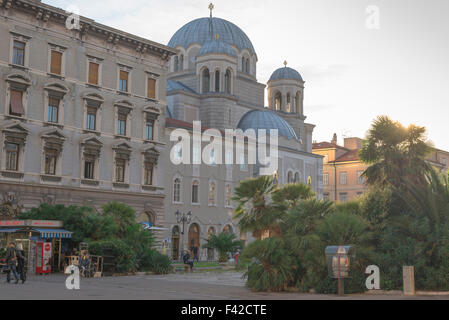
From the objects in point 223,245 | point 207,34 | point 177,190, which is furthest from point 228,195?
point 207,34

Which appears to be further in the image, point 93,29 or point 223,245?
point 223,245

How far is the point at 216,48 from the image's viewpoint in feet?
204

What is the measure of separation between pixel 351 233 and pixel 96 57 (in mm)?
26228

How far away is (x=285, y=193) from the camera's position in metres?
23.7

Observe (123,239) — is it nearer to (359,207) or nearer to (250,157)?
(359,207)

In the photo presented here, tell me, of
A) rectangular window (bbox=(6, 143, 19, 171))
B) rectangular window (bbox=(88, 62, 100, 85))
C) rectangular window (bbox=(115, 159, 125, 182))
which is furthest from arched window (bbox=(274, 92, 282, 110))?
rectangular window (bbox=(6, 143, 19, 171))

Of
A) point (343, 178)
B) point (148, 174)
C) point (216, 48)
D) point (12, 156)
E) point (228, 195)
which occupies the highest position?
point (216, 48)

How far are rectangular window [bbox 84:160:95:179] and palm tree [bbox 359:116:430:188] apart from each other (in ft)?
72.1

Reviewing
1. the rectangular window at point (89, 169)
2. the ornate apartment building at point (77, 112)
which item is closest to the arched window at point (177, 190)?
the ornate apartment building at point (77, 112)

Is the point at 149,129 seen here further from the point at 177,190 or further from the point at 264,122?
the point at 264,122

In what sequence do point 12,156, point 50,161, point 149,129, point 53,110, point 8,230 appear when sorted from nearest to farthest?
point 8,230 < point 12,156 < point 50,161 < point 53,110 < point 149,129

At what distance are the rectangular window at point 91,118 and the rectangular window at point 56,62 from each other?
338 centimetres

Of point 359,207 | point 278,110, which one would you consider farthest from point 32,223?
point 278,110

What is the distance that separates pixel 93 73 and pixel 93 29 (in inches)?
117
